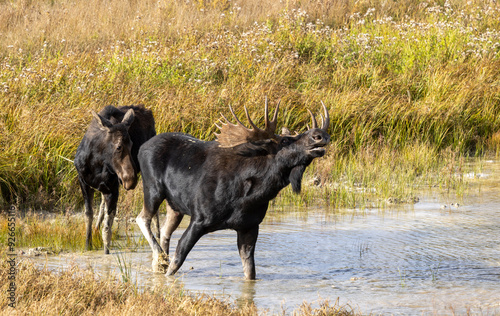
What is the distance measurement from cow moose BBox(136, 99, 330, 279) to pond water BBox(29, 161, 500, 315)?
1.33ft

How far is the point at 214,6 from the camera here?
19.4 metres

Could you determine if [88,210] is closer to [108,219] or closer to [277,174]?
[108,219]

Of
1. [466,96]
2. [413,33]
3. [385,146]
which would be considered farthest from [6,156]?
[413,33]

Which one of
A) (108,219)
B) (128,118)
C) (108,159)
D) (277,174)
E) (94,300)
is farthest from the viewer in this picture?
(108,219)

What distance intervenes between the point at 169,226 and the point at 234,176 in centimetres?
122

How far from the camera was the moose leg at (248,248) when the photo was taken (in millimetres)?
6520

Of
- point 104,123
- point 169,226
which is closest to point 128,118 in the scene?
point 104,123

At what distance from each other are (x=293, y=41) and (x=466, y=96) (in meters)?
3.57

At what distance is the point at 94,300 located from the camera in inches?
207

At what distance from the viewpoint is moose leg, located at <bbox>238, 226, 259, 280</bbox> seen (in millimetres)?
6520

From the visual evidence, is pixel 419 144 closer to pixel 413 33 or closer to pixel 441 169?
pixel 441 169

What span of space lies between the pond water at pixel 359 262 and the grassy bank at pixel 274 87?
1.13 metres

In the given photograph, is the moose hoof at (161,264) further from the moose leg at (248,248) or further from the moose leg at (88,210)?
the moose leg at (88,210)

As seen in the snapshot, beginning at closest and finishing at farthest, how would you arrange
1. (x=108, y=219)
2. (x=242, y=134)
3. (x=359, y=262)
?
(x=242, y=134) → (x=359, y=262) → (x=108, y=219)
